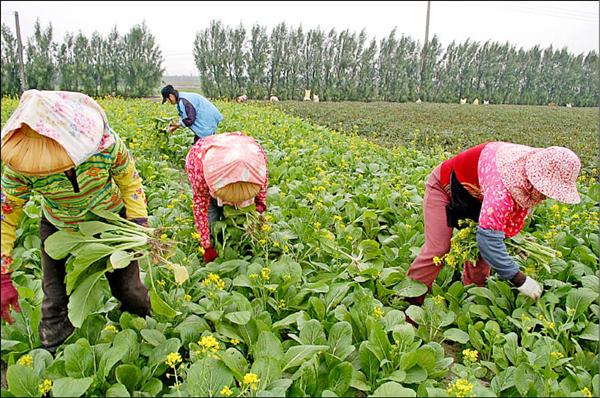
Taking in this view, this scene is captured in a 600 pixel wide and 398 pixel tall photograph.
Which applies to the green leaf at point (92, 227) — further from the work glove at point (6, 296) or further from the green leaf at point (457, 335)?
the green leaf at point (457, 335)

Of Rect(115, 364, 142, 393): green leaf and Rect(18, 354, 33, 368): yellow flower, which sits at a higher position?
Rect(18, 354, 33, 368): yellow flower

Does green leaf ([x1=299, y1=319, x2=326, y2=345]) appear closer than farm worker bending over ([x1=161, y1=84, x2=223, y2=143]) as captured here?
Yes

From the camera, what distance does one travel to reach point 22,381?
208 cm

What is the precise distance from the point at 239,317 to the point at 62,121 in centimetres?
124

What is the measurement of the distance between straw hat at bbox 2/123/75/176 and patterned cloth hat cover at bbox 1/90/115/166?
3 centimetres

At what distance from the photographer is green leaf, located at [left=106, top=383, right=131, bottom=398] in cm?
208

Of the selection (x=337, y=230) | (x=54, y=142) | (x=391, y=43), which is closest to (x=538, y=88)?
(x=391, y=43)

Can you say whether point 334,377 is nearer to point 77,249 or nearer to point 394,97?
point 77,249

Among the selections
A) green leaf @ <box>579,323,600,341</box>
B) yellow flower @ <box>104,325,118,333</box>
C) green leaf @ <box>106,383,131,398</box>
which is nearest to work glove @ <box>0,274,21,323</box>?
green leaf @ <box>106,383,131,398</box>

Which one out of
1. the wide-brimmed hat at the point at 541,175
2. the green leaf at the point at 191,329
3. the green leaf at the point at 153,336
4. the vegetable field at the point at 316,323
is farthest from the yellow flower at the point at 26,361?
the wide-brimmed hat at the point at 541,175

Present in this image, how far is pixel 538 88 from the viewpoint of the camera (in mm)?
36344

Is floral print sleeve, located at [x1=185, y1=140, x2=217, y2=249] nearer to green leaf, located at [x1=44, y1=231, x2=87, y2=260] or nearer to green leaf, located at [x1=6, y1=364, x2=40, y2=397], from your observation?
green leaf, located at [x1=44, y1=231, x2=87, y2=260]

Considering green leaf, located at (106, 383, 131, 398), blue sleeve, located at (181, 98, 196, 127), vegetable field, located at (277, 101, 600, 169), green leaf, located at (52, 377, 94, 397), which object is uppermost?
blue sleeve, located at (181, 98, 196, 127)

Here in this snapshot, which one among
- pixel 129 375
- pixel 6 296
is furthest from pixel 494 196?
pixel 6 296
